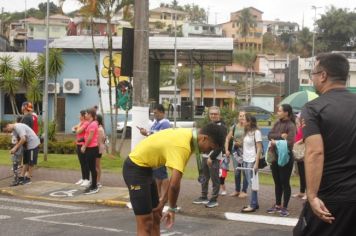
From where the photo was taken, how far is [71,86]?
1330 inches

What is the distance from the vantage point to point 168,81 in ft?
241

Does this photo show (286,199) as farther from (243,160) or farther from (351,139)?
(351,139)

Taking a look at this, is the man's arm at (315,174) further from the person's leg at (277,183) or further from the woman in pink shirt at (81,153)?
the woman in pink shirt at (81,153)

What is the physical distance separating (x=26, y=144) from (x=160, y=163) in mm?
7444

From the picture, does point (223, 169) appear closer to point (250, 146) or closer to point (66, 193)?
point (250, 146)

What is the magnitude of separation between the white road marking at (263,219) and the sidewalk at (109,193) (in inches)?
7.2

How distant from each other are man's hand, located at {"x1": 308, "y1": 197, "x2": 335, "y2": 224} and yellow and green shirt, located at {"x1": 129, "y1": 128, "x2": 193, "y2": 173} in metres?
1.65

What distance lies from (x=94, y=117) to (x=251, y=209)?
13.4ft

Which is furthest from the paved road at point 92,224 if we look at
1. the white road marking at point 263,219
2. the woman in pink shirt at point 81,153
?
the woman in pink shirt at point 81,153

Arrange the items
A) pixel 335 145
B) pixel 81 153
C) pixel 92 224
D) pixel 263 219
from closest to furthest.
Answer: pixel 335 145 → pixel 92 224 → pixel 263 219 → pixel 81 153

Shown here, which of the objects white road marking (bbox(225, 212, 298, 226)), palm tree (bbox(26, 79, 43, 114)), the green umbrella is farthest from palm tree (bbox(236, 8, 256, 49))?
white road marking (bbox(225, 212, 298, 226))

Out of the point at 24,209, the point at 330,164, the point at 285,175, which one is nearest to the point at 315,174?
the point at 330,164

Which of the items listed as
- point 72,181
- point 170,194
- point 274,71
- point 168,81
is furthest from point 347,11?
point 170,194

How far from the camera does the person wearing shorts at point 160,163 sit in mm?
5336
